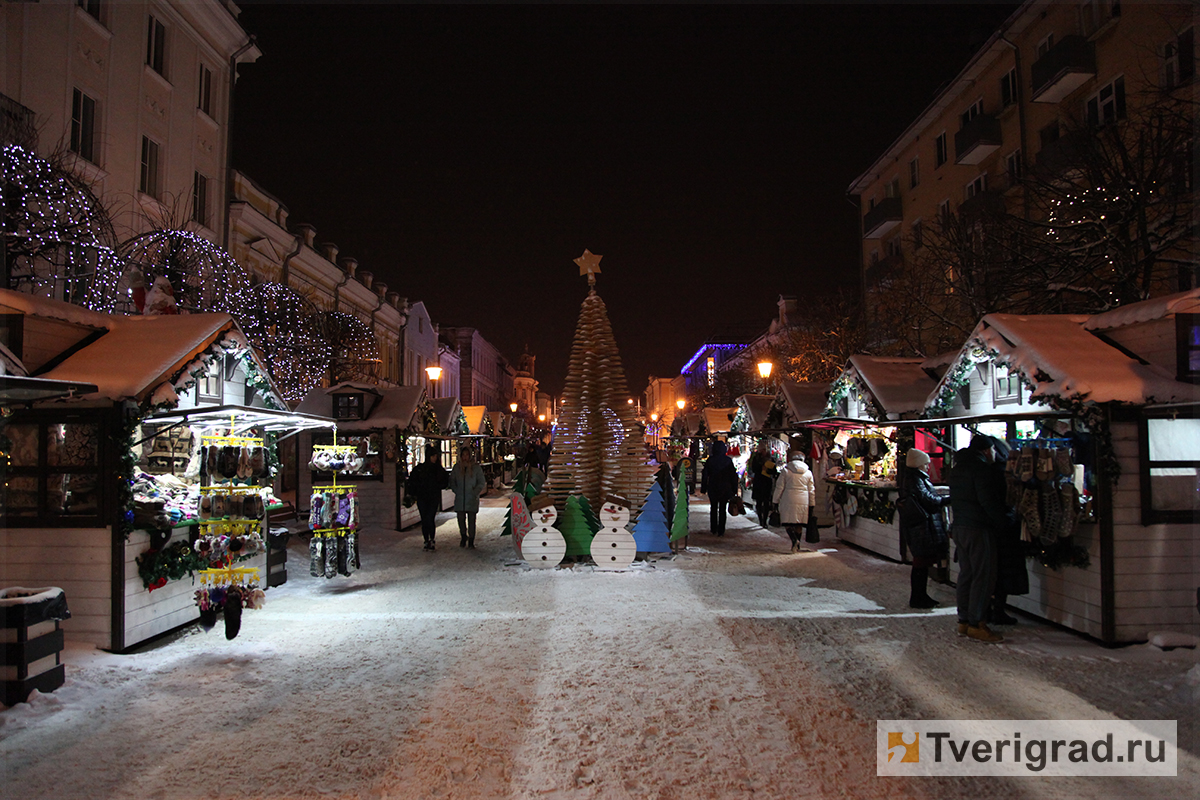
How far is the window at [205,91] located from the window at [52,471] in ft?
57.5

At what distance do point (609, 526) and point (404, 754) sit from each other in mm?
6624

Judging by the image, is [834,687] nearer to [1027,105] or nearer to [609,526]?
[609,526]

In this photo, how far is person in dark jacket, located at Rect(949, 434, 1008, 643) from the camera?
666cm

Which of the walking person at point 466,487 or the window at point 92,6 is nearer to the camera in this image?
the walking person at point 466,487

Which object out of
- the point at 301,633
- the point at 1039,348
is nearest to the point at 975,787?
the point at 1039,348

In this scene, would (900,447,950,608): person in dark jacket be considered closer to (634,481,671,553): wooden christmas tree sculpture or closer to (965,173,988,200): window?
(634,481,671,553): wooden christmas tree sculpture

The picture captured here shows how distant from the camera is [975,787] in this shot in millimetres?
3953

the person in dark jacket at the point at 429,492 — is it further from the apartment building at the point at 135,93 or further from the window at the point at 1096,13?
the window at the point at 1096,13

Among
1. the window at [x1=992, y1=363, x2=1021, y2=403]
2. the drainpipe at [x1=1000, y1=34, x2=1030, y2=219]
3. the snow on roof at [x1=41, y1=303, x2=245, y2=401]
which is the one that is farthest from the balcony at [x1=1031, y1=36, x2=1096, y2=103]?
the snow on roof at [x1=41, y1=303, x2=245, y2=401]

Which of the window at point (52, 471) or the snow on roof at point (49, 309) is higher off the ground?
the snow on roof at point (49, 309)

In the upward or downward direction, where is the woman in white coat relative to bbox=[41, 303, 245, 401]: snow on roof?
downward

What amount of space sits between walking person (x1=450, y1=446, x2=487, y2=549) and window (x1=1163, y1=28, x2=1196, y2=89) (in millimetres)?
15297

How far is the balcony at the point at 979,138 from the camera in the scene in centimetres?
2333

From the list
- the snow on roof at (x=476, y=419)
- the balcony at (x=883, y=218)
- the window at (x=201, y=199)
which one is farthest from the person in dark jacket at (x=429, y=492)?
the balcony at (x=883, y=218)
